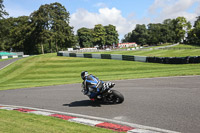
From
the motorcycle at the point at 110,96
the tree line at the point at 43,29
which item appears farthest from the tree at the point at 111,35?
the motorcycle at the point at 110,96

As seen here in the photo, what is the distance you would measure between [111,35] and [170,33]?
114 feet

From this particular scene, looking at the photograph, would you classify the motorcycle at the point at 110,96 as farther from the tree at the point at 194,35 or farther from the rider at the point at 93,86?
the tree at the point at 194,35

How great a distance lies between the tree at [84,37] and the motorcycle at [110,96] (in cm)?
11227

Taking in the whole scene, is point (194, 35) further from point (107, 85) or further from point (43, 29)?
point (107, 85)

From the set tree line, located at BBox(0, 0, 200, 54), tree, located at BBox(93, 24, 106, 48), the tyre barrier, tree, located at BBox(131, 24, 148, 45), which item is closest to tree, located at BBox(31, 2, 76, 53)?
tree line, located at BBox(0, 0, 200, 54)

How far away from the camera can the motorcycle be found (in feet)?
28.1

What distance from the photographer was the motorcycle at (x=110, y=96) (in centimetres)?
856

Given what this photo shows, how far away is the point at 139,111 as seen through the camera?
7.42 metres

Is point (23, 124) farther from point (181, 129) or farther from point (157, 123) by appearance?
point (181, 129)

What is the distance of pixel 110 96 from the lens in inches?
344

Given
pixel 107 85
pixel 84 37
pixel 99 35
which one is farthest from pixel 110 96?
pixel 84 37

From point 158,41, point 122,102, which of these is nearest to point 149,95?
point 122,102

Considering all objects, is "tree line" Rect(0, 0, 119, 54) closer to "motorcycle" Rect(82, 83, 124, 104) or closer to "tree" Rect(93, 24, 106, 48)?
"tree" Rect(93, 24, 106, 48)

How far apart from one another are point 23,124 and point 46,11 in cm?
6172
